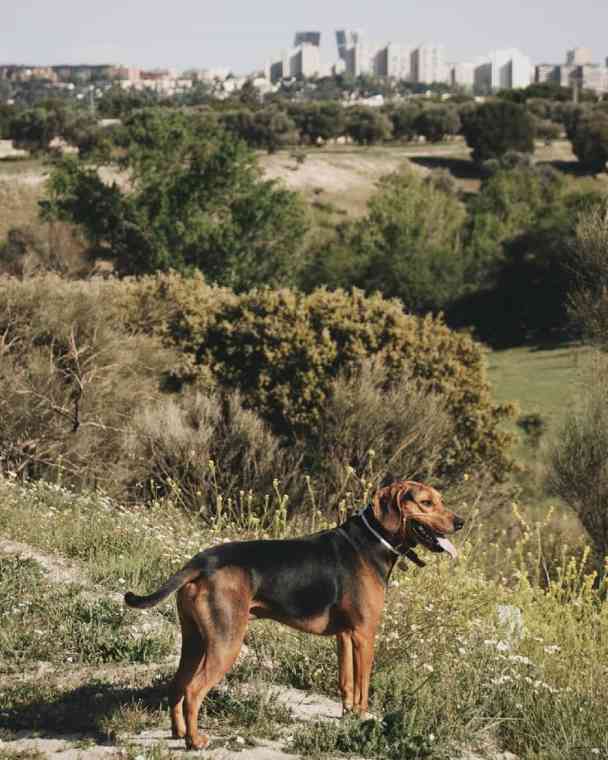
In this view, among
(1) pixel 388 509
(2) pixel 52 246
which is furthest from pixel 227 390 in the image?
(2) pixel 52 246

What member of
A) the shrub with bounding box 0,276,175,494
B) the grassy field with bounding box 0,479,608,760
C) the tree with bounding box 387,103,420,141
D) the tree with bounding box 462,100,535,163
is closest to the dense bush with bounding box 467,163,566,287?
the tree with bounding box 462,100,535,163

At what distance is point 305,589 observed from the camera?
5395 millimetres

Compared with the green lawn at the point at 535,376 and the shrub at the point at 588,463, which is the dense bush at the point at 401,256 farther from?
the shrub at the point at 588,463

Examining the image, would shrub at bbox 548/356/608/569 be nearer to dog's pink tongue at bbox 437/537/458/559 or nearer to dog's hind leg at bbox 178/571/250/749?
dog's pink tongue at bbox 437/537/458/559

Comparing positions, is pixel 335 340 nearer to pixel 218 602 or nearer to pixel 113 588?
pixel 113 588

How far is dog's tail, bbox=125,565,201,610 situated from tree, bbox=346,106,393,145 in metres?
96.2

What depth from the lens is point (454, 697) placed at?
5965 mm

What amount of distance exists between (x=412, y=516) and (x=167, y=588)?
117 centimetres

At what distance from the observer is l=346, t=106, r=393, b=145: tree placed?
99.4 meters

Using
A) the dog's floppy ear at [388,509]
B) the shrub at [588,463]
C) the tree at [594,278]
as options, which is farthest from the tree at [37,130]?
the dog's floppy ear at [388,509]

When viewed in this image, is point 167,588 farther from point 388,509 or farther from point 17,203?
point 17,203

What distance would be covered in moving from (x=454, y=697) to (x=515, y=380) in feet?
120

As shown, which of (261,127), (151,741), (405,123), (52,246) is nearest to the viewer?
(151,741)

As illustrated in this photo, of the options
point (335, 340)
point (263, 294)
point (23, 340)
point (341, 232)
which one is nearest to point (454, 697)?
point (23, 340)
